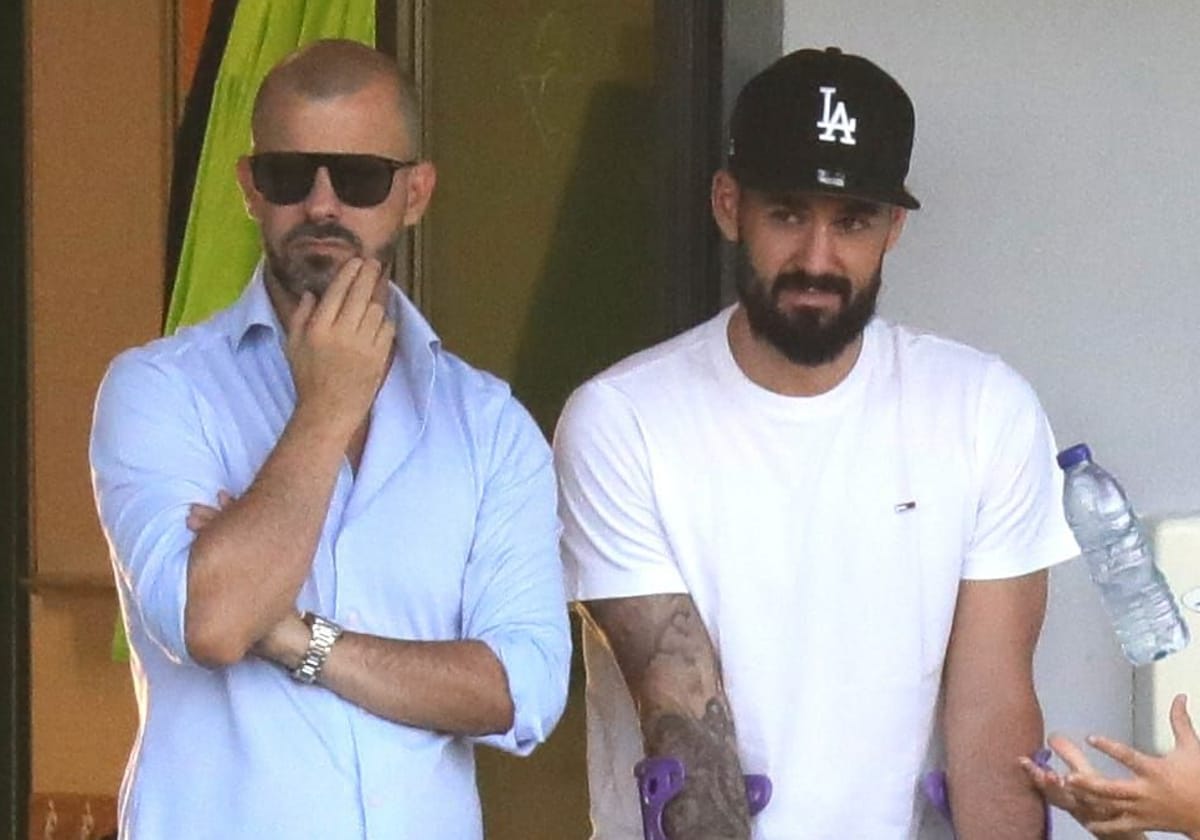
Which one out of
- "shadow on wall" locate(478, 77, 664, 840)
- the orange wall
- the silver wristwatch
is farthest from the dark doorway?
the silver wristwatch

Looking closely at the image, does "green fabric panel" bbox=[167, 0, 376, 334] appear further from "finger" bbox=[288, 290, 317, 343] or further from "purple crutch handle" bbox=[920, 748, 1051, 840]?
"purple crutch handle" bbox=[920, 748, 1051, 840]

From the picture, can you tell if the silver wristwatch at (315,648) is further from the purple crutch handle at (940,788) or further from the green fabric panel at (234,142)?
the green fabric panel at (234,142)

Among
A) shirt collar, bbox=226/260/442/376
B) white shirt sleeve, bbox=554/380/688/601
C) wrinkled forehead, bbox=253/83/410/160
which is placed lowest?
white shirt sleeve, bbox=554/380/688/601

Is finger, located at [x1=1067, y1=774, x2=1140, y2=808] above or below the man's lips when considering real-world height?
below

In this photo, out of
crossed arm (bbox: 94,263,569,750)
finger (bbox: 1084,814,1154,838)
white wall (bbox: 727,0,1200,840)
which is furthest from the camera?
white wall (bbox: 727,0,1200,840)

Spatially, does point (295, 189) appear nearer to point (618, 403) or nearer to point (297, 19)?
point (618, 403)

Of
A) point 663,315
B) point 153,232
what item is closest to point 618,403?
point 663,315

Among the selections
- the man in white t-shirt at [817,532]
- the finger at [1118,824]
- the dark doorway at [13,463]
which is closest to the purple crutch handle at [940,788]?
the man in white t-shirt at [817,532]

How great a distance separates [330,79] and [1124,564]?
57.7 inches

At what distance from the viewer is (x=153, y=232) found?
4.87 m

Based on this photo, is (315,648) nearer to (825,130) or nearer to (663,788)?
(663,788)

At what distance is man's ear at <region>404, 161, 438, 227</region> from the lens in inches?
108

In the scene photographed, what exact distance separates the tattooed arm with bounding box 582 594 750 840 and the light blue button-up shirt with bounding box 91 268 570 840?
1.01ft

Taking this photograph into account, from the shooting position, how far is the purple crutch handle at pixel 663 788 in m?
2.96
